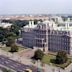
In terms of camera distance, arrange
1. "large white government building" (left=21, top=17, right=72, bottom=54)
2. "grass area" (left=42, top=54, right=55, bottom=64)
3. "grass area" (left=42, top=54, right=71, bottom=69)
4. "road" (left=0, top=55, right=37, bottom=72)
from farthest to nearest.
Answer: "large white government building" (left=21, top=17, right=72, bottom=54)
"grass area" (left=42, top=54, right=55, bottom=64)
"grass area" (left=42, top=54, right=71, bottom=69)
"road" (left=0, top=55, right=37, bottom=72)

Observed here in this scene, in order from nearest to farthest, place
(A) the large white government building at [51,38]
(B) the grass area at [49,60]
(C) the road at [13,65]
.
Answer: (C) the road at [13,65] < (B) the grass area at [49,60] < (A) the large white government building at [51,38]

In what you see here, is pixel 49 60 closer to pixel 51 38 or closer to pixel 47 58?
pixel 47 58

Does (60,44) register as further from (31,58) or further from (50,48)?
(31,58)

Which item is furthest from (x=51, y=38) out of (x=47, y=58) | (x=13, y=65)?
(x=13, y=65)

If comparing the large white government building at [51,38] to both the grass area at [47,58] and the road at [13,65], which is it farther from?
the road at [13,65]

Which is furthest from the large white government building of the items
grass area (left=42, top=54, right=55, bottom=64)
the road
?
the road

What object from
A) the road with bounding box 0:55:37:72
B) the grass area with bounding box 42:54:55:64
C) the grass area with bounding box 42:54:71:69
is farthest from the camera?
the grass area with bounding box 42:54:55:64

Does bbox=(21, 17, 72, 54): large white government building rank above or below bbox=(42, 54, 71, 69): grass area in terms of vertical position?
above

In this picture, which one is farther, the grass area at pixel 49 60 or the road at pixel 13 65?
the grass area at pixel 49 60

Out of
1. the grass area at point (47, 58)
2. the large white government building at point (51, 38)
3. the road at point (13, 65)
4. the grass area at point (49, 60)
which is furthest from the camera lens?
the large white government building at point (51, 38)

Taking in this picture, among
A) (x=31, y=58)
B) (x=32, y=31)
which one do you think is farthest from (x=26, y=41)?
(x=31, y=58)

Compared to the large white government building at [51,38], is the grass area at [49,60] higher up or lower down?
lower down

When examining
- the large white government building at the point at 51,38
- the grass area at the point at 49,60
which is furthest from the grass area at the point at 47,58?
the large white government building at the point at 51,38

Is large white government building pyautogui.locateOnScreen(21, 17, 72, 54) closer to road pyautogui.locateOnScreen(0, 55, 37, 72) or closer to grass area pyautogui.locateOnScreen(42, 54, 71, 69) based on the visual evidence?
grass area pyautogui.locateOnScreen(42, 54, 71, 69)
